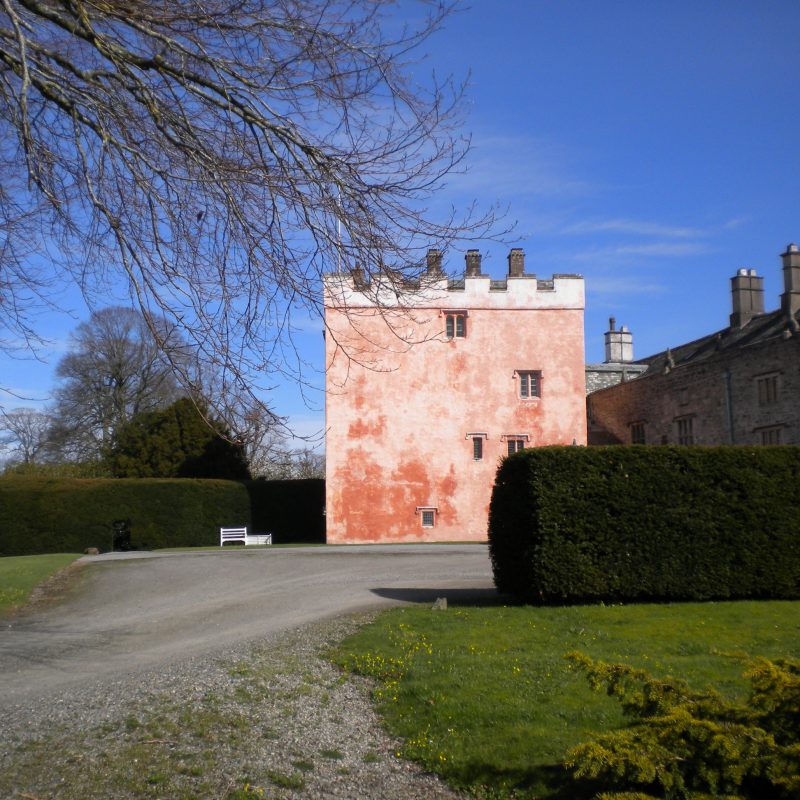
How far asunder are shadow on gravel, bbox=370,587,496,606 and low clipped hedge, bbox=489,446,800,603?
1.63 feet

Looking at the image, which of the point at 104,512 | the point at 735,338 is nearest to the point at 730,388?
the point at 735,338

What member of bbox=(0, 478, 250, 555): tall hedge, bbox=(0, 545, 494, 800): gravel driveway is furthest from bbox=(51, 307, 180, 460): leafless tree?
bbox=(0, 545, 494, 800): gravel driveway

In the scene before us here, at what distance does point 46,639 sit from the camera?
1187 cm

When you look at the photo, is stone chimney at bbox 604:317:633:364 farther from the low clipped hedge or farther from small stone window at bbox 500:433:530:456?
the low clipped hedge

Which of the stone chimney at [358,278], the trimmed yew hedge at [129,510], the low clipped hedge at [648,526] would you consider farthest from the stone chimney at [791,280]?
the stone chimney at [358,278]

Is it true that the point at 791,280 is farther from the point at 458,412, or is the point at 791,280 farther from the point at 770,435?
the point at 458,412

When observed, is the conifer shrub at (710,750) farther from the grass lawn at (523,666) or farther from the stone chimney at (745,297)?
the stone chimney at (745,297)

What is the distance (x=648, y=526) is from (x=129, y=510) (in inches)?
879

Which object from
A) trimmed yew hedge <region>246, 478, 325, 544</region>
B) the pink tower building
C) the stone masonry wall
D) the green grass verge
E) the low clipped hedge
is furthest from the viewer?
trimmed yew hedge <region>246, 478, 325, 544</region>

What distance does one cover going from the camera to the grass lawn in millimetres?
5895

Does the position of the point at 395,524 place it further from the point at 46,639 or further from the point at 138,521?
the point at 46,639

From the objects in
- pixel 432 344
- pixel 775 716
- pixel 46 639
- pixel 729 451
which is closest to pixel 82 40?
pixel 775 716

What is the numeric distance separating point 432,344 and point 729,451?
19.6 meters

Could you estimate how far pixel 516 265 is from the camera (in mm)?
34344
